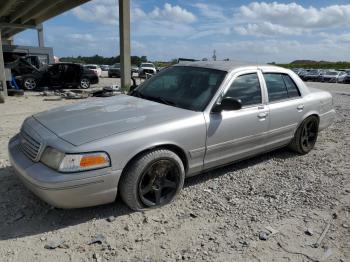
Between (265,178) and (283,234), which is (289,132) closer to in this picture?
(265,178)

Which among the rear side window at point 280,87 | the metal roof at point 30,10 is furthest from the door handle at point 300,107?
the metal roof at point 30,10

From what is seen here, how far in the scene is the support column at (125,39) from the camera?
13.2m

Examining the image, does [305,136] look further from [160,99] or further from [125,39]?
[125,39]

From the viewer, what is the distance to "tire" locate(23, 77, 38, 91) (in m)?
15.4

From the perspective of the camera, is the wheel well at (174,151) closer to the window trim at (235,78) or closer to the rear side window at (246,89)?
the window trim at (235,78)

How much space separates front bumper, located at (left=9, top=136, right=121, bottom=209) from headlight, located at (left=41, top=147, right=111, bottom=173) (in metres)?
0.05

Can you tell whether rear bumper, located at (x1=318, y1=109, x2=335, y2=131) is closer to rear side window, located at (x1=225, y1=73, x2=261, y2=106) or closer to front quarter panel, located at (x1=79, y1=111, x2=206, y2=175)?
rear side window, located at (x1=225, y1=73, x2=261, y2=106)

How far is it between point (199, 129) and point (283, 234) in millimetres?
1353

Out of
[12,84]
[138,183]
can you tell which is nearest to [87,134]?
[138,183]

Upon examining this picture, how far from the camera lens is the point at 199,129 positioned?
3.60 meters

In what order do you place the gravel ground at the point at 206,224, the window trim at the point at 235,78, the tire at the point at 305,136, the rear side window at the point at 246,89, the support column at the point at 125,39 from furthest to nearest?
1. the support column at the point at 125,39
2. the tire at the point at 305,136
3. the rear side window at the point at 246,89
4. the window trim at the point at 235,78
5. the gravel ground at the point at 206,224

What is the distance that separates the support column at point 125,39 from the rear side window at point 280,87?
8942mm

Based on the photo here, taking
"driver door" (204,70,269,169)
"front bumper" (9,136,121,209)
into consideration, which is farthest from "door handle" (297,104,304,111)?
"front bumper" (9,136,121,209)

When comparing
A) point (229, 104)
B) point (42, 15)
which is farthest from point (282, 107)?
point (42, 15)
